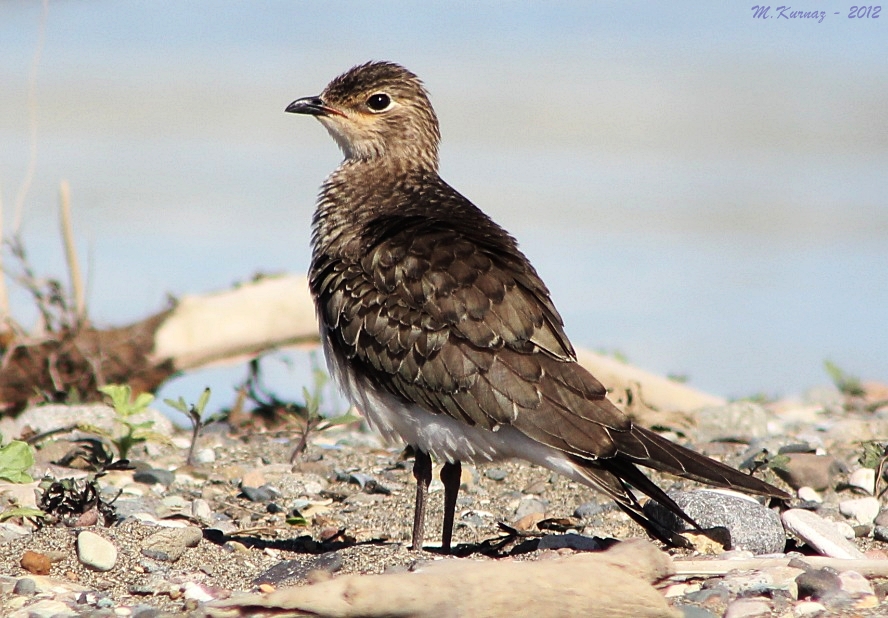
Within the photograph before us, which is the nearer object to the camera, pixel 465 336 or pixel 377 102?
pixel 465 336

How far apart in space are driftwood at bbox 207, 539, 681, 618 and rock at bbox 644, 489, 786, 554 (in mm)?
1134

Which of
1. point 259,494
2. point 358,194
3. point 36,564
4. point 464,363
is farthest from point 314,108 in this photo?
point 36,564

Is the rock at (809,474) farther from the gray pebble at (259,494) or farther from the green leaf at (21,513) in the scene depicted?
the green leaf at (21,513)

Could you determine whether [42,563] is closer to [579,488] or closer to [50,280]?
[579,488]

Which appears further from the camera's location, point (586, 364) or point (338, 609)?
point (586, 364)

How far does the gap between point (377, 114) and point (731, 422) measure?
289cm

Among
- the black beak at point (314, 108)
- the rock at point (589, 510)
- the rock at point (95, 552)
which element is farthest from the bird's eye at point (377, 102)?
the rock at point (95, 552)

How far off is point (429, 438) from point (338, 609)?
5.14 ft

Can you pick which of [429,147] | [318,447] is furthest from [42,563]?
[429,147]

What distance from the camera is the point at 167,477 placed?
6262 millimetres

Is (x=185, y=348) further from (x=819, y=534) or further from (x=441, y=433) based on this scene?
(x=819, y=534)

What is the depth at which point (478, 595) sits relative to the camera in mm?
3887

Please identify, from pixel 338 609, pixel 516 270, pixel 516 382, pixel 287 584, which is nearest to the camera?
pixel 338 609

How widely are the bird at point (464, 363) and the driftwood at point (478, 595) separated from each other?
3.16 ft
